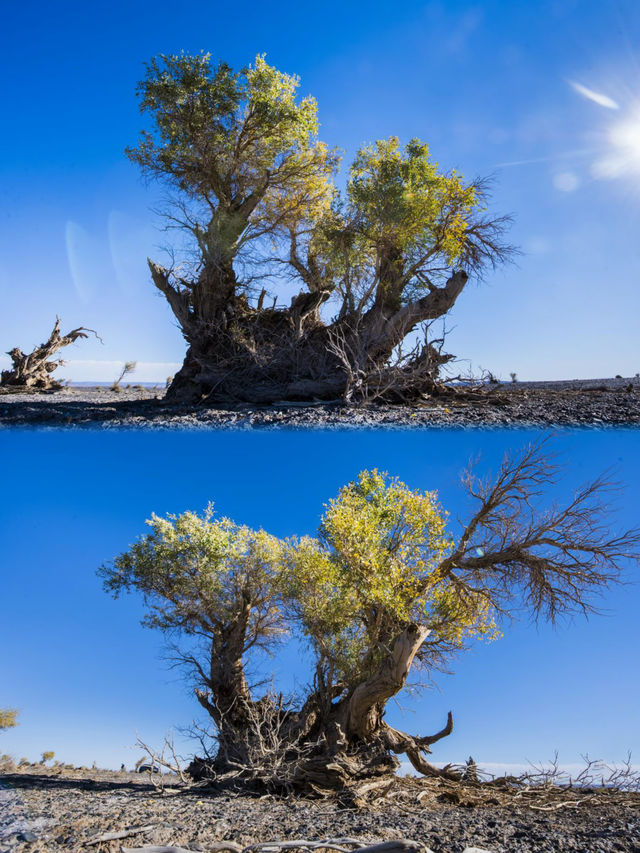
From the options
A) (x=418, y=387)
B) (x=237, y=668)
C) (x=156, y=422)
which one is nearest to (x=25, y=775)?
(x=237, y=668)

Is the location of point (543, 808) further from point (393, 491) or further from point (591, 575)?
point (393, 491)

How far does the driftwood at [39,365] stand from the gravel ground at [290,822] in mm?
13661

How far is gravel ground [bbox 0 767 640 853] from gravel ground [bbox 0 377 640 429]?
5.54m

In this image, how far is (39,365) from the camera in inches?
789

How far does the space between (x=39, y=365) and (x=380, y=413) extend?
1487cm

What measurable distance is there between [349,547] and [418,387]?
399cm

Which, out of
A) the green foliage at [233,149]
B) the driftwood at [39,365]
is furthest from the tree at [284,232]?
the driftwood at [39,365]

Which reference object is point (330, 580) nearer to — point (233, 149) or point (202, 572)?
point (202, 572)

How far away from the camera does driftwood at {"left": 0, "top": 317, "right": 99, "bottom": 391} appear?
768 inches

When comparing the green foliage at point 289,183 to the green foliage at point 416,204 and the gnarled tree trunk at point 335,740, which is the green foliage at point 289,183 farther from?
the gnarled tree trunk at point 335,740

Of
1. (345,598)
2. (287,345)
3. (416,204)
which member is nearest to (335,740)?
(345,598)

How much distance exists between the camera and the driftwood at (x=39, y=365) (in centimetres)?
1952

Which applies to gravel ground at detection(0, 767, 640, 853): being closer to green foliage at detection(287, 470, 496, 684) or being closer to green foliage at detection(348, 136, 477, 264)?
green foliage at detection(287, 470, 496, 684)

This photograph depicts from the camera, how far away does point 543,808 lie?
8.54 metres
